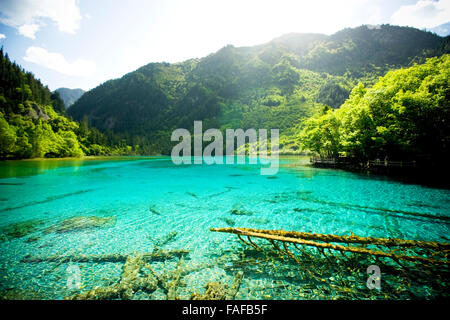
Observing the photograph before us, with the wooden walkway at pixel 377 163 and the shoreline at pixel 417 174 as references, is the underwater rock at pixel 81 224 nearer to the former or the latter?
the shoreline at pixel 417 174

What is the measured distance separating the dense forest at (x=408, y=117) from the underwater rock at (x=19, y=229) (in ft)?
135

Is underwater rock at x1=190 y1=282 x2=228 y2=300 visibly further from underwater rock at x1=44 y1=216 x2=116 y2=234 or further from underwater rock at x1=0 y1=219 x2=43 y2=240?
underwater rock at x1=0 y1=219 x2=43 y2=240

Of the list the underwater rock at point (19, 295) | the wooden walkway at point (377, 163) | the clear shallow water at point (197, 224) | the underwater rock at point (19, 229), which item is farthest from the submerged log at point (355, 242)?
the wooden walkway at point (377, 163)

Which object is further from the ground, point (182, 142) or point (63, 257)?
point (182, 142)

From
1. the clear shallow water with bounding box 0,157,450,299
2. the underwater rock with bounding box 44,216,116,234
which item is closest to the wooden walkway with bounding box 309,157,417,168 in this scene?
the clear shallow water with bounding box 0,157,450,299

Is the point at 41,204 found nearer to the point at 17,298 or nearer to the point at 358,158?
the point at 17,298

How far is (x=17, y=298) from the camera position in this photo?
6.18 metres

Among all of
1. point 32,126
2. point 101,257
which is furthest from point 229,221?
point 32,126

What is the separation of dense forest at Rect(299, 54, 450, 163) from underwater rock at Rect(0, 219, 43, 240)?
41.3 m

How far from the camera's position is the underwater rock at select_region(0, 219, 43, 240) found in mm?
11180
